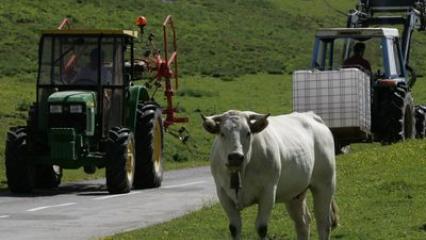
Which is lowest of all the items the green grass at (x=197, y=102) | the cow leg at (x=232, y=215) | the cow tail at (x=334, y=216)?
the green grass at (x=197, y=102)

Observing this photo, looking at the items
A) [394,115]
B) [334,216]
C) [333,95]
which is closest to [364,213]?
[334,216]

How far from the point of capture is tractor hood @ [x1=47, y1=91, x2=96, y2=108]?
74.2ft

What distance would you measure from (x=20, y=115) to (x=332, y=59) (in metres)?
9.66

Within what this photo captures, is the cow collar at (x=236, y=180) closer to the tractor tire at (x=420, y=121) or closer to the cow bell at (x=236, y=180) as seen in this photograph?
the cow bell at (x=236, y=180)

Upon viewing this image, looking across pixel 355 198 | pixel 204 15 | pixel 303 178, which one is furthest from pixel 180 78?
pixel 303 178

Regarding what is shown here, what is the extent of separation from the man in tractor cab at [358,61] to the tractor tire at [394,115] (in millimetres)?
990

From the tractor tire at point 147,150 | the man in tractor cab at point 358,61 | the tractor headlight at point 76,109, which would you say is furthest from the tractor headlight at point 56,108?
the man in tractor cab at point 358,61

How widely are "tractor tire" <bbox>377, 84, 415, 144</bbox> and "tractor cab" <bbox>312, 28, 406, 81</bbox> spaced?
0.49 meters

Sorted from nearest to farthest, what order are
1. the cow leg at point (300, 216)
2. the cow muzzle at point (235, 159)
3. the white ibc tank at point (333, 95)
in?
the cow muzzle at point (235, 159), the cow leg at point (300, 216), the white ibc tank at point (333, 95)

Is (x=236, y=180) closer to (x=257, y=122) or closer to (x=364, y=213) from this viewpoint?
(x=257, y=122)

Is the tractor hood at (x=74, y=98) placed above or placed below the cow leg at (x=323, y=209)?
above

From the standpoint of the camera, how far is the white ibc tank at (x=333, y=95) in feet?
86.8

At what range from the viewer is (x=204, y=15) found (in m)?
77.1

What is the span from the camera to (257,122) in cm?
1244
